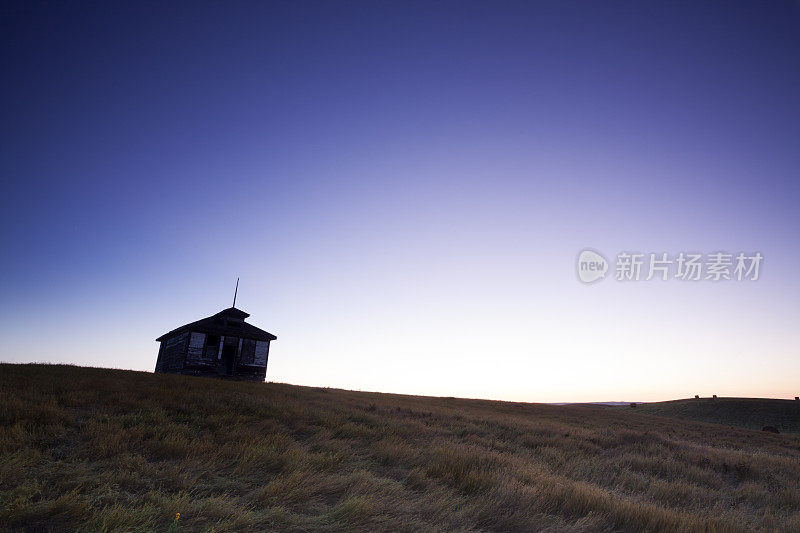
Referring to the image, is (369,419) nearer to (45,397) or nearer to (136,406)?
(136,406)

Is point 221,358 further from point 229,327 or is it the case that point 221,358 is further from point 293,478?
point 293,478

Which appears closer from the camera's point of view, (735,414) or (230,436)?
(230,436)

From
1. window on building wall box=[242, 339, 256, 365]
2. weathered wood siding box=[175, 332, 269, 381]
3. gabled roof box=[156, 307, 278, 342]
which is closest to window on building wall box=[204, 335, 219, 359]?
weathered wood siding box=[175, 332, 269, 381]

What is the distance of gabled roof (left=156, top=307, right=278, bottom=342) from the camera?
25.8m

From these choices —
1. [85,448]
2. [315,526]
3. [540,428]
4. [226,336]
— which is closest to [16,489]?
[85,448]

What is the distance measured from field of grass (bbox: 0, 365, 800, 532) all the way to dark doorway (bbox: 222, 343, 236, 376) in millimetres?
15970

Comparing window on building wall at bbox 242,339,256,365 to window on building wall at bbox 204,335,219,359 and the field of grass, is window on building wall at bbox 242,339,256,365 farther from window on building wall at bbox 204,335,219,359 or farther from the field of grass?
the field of grass

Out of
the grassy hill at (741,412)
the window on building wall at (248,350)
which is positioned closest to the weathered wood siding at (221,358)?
the window on building wall at (248,350)

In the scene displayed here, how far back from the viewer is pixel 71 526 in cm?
379

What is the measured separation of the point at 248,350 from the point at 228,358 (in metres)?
1.33

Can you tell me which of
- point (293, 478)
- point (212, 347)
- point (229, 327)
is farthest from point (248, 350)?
point (293, 478)

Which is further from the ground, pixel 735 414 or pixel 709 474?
pixel 709 474

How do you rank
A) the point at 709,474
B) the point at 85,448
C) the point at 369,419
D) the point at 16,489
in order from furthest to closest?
the point at 369,419
the point at 709,474
the point at 85,448
the point at 16,489

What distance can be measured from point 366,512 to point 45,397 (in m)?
8.04
